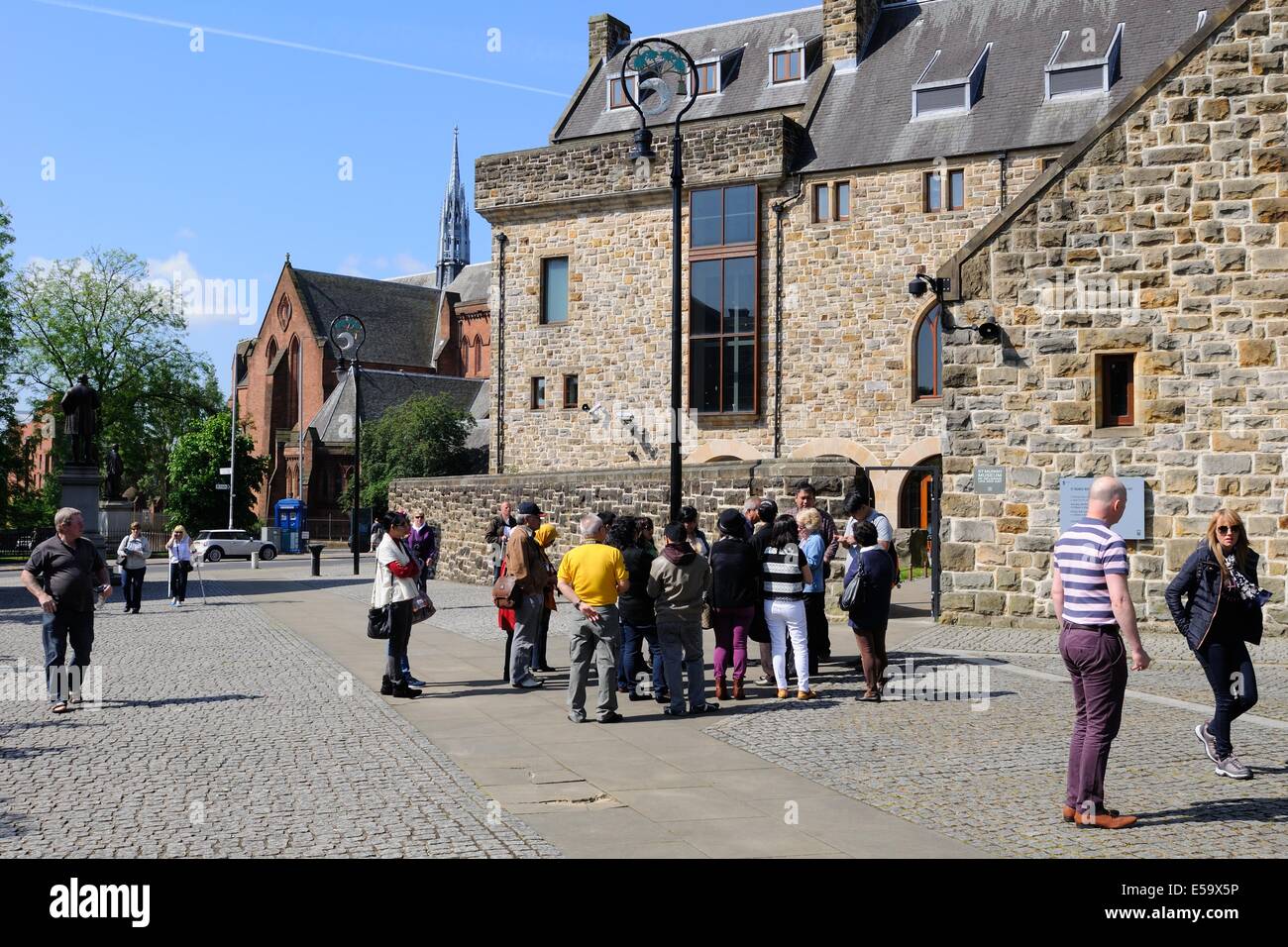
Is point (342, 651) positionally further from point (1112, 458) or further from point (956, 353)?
point (1112, 458)

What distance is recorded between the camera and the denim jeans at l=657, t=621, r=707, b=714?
1020 centimetres

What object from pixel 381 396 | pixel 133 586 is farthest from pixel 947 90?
pixel 381 396

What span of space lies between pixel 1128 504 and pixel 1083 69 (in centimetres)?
1749

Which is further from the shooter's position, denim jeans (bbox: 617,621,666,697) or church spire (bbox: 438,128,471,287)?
church spire (bbox: 438,128,471,287)

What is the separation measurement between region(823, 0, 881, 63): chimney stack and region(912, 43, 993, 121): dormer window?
9.66ft

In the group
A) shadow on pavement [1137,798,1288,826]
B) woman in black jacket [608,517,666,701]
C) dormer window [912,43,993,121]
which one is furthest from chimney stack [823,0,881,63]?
shadow on pavement [1137,798,1288,826]

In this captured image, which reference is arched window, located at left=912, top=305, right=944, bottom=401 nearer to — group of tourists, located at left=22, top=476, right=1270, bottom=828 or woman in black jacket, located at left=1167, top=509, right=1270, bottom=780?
group of tourists, located at left=22, top=476, right=1270, bottom=828

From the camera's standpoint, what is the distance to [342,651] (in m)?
14.9

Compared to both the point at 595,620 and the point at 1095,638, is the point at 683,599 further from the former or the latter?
the point at 1095,638

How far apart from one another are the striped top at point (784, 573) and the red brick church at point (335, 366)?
5764 centimetres

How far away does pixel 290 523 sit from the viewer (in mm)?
62281

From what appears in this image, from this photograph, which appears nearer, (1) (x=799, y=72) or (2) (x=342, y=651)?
(2) (x=342, y=651)
